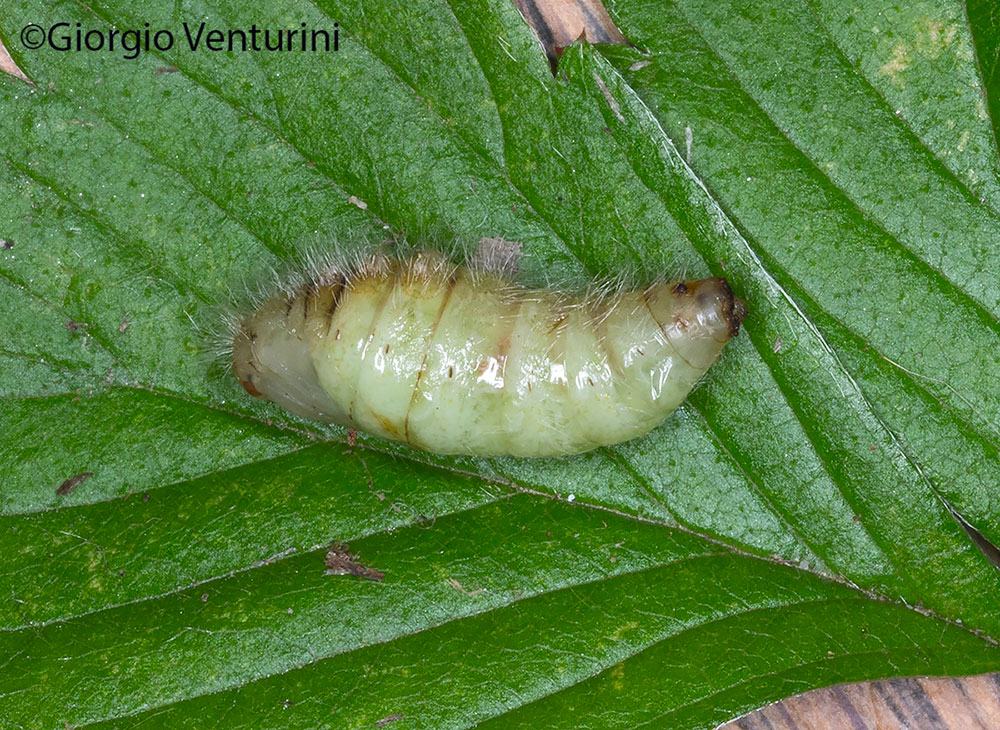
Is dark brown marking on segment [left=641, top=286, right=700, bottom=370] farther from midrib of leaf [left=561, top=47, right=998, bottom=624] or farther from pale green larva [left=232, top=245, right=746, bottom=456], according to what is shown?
midrib of leaf [left=561, top=47, right=998, bottom=624]

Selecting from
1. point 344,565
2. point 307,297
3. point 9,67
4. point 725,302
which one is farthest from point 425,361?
point 9,67

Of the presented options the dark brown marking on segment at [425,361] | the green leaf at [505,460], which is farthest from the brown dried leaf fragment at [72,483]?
the dark brown marking on segment at [425,361]

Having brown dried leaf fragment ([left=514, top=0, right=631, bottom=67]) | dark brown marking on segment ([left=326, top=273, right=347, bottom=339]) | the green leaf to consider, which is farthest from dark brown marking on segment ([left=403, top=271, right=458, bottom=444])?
brown dried leaf fragment ([left=514, top=0, right=631, bottom=67])

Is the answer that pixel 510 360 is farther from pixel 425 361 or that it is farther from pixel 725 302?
pixel 725 302

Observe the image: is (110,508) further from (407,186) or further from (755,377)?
(755,377)

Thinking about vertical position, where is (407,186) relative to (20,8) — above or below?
below

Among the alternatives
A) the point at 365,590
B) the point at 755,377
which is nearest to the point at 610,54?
the point at 755,377

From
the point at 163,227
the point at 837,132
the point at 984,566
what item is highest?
the point at 163,227

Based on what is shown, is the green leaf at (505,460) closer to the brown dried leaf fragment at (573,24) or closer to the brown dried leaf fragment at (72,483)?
the brown dried leaf fragment at (72,483)
